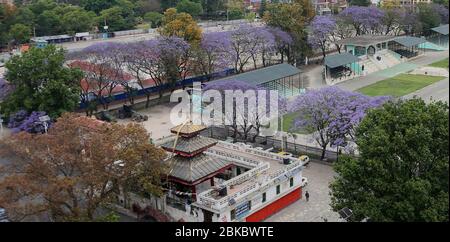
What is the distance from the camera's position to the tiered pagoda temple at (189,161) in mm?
27500

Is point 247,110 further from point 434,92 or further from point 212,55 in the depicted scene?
point 434,92

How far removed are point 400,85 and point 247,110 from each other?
25.4 metres

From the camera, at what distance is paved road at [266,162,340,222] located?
2864 cm

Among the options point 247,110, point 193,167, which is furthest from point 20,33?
point 193,167

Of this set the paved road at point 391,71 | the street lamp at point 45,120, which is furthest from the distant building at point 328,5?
the street lamp at point 45,120

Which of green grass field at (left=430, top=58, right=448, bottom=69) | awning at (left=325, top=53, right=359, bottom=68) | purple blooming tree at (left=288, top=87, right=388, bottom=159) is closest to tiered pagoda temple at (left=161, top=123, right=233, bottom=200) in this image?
purple blooming tree at (left=288, top=87, right=388, bottom=159)

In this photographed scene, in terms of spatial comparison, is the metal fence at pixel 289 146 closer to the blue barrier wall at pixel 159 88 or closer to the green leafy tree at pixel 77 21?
the blue barrier wall at pixel 159 88

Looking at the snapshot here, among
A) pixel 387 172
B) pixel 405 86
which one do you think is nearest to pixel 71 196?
pixel 387 172

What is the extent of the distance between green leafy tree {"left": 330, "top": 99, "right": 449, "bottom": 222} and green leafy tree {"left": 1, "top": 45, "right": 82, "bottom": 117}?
27.1 meters

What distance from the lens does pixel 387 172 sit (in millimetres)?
21547

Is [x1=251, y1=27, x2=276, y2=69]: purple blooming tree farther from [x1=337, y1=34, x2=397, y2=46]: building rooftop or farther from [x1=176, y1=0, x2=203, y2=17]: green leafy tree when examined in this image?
[x1=176, y1=0, x2=203, y2=17]: green leafy tree

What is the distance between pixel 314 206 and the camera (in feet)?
98.7

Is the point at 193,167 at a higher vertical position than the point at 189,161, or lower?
lower

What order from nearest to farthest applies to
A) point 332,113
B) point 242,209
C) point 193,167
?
point 242,209 → point 193,167 → point 332,113
